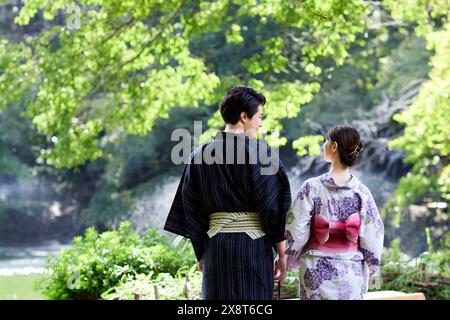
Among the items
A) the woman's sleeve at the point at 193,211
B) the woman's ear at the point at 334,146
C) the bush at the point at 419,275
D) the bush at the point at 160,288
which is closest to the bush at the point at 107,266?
the bush at the point at 160,288

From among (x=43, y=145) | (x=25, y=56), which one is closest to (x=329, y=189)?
(x=25, y=56)

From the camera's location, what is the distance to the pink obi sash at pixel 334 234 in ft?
11.2

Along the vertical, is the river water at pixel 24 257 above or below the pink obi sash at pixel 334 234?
above

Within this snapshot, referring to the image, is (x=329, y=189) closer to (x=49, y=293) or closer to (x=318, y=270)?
(x=318, y=270)

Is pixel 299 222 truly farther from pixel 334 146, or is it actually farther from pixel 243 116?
pixel 243 116

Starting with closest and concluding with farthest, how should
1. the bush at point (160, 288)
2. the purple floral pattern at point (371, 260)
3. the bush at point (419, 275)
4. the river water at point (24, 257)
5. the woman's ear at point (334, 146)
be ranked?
1. the woman's ear at point (334, 146)
2. the purple floral pattern at point (371, 260)
3. the bush at point (160, 288)
4. the bush at point (419, 275)
5. the river water at point (24, 257)

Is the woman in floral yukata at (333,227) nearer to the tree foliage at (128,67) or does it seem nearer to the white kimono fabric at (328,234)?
the white kimono fabric at (328,234)

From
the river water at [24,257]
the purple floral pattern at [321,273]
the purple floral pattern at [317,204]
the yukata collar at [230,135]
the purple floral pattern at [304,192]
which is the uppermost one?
the river water at [24,257]

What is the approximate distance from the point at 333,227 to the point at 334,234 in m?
0.03

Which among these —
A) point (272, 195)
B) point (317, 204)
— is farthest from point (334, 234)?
point (272, 195)

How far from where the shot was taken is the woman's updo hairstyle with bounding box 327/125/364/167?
3.38 meters

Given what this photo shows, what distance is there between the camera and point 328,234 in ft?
11.2

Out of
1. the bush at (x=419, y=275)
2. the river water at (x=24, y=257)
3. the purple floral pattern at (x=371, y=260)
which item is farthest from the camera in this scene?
the river water at (x=24, y=257)

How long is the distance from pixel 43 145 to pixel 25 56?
1252cm
